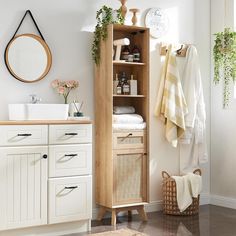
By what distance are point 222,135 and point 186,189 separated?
859mm

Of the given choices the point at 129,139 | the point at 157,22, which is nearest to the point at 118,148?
the point at 129,139

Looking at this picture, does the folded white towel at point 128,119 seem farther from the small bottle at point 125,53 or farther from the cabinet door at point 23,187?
the cabinet door at point 23,187

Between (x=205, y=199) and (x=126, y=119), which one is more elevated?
(x=126, y=119)

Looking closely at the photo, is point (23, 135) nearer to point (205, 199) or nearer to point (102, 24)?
point (102, 24)

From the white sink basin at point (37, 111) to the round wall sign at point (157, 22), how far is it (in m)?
1.44

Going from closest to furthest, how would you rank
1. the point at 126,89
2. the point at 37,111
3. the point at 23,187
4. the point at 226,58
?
the point at 23,187 < the point at 37,111 < the point at 126,89 < the point at 226,58

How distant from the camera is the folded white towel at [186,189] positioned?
4.98 m

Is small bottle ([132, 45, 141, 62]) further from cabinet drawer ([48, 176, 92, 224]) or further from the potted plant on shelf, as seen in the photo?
cabinet drawer ([48, 176, 92, 224])

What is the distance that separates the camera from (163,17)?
5285mm

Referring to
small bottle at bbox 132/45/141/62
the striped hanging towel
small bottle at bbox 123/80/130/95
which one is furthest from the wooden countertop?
the striped hanging towel

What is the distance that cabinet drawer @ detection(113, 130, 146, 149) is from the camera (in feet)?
15.2

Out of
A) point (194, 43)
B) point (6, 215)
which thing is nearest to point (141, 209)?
point (6, 215)

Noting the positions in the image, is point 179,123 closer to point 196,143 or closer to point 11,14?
point 196,143

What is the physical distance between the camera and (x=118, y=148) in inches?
182
